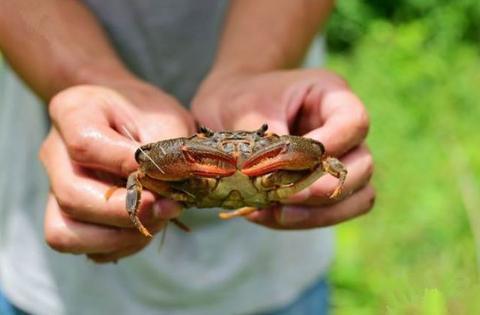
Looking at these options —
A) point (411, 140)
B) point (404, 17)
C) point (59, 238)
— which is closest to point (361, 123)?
point (59, 238)

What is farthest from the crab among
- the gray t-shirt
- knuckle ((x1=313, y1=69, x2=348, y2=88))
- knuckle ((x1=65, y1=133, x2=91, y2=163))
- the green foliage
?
the green foliage

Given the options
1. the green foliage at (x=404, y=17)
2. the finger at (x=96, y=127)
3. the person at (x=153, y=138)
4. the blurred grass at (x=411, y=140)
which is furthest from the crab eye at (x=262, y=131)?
the green foliage at (x=404, y=17)

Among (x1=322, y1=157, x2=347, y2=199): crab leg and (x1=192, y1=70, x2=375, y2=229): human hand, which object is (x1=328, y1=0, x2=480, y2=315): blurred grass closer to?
(x1=192, y1=70, x2=375, y2=229): human hand

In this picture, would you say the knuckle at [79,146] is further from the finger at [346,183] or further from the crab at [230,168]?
the finger at [346,183]

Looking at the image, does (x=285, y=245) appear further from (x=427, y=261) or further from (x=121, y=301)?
(x=427, y=261)

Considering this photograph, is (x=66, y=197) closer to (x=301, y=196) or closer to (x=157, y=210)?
(x=157, y=210)

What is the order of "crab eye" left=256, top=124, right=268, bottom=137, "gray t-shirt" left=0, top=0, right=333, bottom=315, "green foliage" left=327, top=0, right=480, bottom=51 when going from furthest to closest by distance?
A: "green foliage" left=327, top=0, right=480, bottom=51, "gray t-shirt" left=0, top=0, right=333, bottom=315, "crab eye" left=256, top=124, right=268, bottom=137
